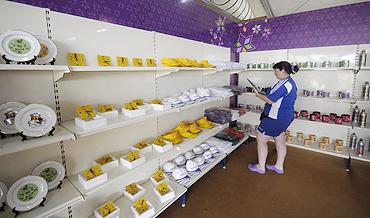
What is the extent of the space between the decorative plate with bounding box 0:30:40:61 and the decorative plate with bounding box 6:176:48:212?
765 millimetres

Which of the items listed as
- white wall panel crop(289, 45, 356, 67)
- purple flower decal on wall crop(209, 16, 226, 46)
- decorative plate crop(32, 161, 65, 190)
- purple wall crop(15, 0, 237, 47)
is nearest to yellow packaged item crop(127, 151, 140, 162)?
decorative plate crop(32, 161, 65, 190)

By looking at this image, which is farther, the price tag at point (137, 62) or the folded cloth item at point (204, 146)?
the folded cloth item at point (204, 146)

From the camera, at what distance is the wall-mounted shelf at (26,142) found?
104 cm

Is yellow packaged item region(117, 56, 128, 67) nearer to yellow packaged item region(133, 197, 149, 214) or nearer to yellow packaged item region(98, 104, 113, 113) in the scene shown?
yellow packaged item region(98, 104, 113, 113)

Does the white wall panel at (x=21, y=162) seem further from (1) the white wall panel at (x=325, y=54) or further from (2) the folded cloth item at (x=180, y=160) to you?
(1) the white wall panel at (x=325, y=54)

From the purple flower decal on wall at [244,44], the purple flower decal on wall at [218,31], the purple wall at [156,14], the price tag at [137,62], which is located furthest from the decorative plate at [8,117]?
the purple flower decal on wall at [244,44]

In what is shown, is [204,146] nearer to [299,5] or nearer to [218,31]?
[218,31]

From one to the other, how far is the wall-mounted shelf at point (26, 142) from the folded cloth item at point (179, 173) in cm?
139

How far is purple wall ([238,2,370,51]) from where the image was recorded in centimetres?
335

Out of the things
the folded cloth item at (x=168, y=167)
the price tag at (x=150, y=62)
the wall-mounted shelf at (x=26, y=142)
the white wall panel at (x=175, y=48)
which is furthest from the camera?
the folded cloth item at (x=168, y=167)

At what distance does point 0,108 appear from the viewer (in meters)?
1.21

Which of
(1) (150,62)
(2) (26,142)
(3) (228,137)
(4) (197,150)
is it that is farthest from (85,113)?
(3) (228,137)

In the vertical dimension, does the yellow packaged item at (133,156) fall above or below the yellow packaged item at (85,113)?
below

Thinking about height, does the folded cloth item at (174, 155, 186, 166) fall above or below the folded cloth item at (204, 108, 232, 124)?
below
